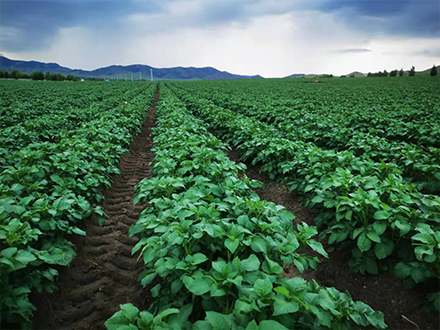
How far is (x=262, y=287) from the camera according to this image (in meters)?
1.59

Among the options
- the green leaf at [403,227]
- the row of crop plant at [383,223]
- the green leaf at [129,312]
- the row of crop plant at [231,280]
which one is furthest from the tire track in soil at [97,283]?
the green leaf at [403,227]

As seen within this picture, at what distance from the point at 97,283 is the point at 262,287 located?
81.6 inches

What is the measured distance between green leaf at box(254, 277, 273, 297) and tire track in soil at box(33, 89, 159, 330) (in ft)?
4.67

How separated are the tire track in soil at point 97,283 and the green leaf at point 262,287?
1.42 metres

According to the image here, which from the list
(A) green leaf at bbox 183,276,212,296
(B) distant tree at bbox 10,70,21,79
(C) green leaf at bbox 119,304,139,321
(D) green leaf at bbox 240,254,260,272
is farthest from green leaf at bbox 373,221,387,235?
(B) distant tree at bbox 10,70,21,79

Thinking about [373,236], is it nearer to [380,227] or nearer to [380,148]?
[380,227]

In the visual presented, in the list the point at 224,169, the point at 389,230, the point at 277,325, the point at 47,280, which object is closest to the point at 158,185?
the point at 224,169

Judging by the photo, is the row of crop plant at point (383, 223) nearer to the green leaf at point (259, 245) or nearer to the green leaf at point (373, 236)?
the green leaf at point (373, 236)

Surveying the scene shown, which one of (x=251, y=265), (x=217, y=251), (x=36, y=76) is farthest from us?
(x=36, y=76)

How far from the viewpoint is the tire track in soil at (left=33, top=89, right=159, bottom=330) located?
230 cm

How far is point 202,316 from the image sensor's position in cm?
189

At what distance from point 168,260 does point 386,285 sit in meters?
2.39

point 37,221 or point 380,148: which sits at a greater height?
point 380,148

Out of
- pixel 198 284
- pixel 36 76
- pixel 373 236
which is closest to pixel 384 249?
pixel 373 236
